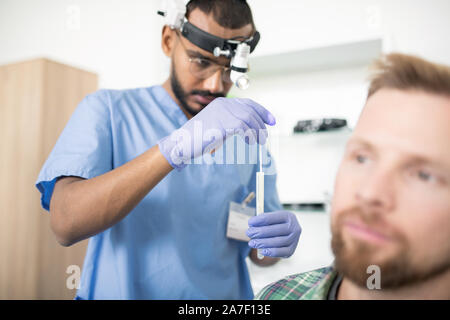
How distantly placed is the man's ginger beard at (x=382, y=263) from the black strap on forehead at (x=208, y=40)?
0.53 m

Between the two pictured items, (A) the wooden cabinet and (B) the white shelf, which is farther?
(A) the wooden cabinet

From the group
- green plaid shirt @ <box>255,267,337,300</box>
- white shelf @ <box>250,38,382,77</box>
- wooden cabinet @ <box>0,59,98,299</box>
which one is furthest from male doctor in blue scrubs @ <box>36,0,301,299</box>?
wooden cabinet @ <box>0,59,98,299</box>

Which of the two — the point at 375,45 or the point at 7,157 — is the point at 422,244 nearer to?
the point at 375,45

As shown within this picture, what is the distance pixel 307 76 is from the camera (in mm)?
1622

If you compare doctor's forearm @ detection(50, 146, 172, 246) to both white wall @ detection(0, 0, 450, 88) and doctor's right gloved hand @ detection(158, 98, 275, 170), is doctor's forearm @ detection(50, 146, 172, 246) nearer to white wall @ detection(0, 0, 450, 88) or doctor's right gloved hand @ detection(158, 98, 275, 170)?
doctor's right gloved hand @ detection(158, 98, 275, 170)

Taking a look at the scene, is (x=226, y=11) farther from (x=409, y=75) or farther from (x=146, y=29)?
(x=146, y=29)

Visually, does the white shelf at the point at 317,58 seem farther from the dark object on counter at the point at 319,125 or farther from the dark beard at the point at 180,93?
the dark beard at the point at 180,93

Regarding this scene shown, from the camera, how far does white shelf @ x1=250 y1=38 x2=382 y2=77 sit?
1618mm

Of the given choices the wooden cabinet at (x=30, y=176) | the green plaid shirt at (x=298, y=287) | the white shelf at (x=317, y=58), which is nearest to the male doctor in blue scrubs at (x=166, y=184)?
the green plaid shirt at (x=298, y=287)

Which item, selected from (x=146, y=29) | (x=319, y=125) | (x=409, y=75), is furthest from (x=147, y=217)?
(x=146, y=29)

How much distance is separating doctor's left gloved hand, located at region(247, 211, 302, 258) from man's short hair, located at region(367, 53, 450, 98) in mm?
326

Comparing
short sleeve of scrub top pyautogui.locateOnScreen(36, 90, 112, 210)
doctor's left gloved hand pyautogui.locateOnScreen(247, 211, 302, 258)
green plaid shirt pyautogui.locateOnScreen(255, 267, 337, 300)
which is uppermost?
short sleeve of scrub top pyautogui.locateOnScreen(36, 90, 112, 210)

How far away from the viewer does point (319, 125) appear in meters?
1.62
